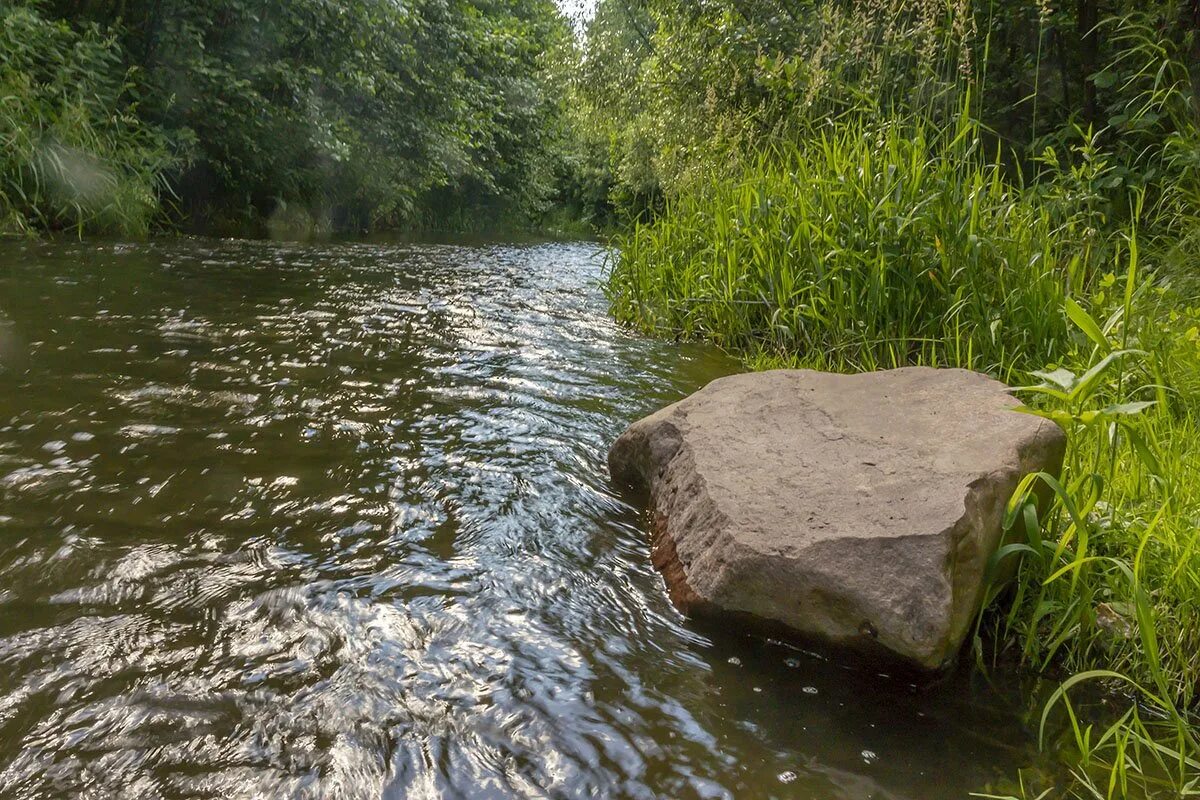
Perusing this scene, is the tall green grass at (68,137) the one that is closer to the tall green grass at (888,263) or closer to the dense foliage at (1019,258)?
the dense foliage at (1019,258)

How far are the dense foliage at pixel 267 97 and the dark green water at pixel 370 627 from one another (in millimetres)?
6121

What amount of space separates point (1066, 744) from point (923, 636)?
364 mm

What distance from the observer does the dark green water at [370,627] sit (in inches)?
65.6

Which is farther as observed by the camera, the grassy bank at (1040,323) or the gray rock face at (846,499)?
the gray rock face at (846,499)

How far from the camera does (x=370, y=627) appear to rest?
6.86 ft

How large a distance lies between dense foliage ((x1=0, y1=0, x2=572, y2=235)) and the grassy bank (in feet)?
20.7

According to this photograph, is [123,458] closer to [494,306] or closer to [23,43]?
[494,306]

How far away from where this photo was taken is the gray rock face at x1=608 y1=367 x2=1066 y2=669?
2047 millimetres

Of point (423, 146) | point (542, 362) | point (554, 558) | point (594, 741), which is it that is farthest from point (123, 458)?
point (423, 146)

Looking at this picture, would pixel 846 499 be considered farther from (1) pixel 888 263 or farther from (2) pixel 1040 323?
(1) pixel 888 263

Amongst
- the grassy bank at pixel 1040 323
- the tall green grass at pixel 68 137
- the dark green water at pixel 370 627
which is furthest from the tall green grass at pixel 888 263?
the tall green grass at pixel 68 137

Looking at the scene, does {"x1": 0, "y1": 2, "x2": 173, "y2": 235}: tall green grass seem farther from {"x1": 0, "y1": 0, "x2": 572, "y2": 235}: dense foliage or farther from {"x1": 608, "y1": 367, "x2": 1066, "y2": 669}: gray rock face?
{"x1": 608, "y1": 367, "x2": 1066, "y2": 669}: gray rock face

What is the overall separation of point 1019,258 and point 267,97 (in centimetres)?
1115

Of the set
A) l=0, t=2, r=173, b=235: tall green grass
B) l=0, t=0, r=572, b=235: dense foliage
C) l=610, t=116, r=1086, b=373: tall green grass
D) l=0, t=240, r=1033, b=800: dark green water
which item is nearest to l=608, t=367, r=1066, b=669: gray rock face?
l=0, t=240, r=1033, b=800: dark green water
